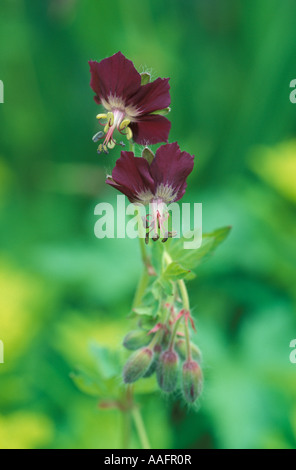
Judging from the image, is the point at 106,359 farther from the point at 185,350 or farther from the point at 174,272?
the point at 174,272

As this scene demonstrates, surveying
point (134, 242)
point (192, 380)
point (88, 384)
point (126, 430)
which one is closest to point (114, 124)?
point (192, 380)

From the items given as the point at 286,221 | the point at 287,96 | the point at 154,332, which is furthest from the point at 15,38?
the point at 154,332

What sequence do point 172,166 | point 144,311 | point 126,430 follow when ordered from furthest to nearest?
point 126,430 → point 144,311 → point 172,166

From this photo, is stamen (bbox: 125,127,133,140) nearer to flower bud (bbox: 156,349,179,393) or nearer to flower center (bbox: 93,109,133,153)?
flower center (bbox: 93,109,133,153)

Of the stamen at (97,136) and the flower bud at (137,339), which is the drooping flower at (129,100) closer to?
the stamen at (97,136)

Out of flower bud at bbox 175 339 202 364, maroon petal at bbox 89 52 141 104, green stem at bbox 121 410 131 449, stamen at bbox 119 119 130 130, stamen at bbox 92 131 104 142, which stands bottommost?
green stem at bbox 121 410 131 449

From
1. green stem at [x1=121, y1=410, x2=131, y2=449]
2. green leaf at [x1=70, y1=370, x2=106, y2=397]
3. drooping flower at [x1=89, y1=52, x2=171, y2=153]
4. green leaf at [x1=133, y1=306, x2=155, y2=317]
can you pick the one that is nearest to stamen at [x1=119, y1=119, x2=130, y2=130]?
drooping flower at [x1=89, y1=52, x2=171, y2=153]

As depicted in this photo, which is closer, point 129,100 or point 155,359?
point 129,100
